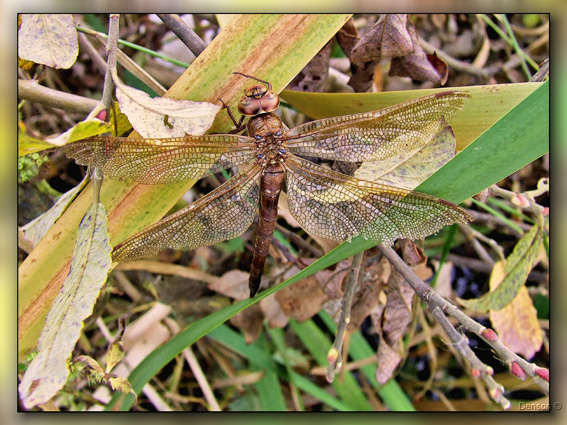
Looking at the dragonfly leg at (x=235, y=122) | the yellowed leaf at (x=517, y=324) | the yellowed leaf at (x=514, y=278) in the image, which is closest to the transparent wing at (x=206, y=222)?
the dragonfly leg at (x=235, y=122)

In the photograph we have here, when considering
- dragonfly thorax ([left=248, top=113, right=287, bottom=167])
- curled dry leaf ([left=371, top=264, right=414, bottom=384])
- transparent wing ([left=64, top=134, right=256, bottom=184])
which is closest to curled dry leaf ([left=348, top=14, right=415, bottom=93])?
dragonfly thorax ([left=248, top=113, right=287, bottom=167])

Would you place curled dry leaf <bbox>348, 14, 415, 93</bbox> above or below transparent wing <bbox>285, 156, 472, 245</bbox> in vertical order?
above

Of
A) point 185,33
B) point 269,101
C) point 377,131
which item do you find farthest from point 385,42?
point 185,33

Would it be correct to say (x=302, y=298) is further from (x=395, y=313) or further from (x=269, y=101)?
(x=269, y=101)

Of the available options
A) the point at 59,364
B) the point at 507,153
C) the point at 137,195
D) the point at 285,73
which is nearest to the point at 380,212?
the point at 507,153

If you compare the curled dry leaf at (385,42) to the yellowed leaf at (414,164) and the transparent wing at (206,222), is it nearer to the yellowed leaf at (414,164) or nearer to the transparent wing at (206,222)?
the yellowed leaf at (414,164)

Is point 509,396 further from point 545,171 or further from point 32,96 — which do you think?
point 32,96

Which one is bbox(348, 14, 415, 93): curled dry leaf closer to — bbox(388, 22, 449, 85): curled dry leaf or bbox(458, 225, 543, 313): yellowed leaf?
bbox(388, 22, 449, 85): curled dry leaf
